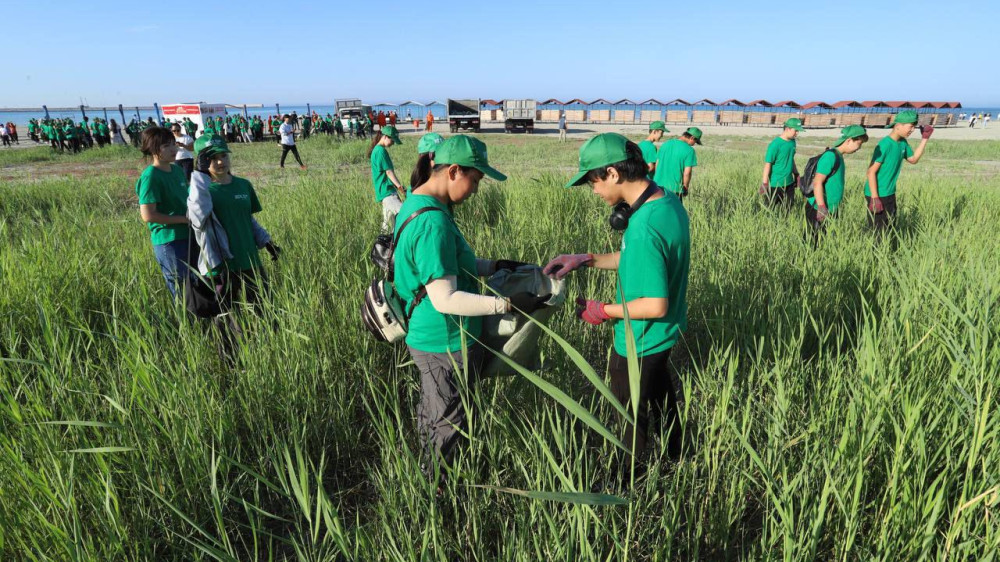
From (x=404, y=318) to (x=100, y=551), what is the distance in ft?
3.66

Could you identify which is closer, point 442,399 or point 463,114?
point 442,399

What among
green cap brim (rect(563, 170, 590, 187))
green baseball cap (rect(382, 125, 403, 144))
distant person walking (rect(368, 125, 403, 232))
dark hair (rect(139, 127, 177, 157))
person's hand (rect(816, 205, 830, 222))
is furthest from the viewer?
green baseball cap (rect(382, 125, 403, 144))

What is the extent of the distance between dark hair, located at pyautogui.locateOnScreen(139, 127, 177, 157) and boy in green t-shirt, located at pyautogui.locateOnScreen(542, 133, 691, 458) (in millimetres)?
2782

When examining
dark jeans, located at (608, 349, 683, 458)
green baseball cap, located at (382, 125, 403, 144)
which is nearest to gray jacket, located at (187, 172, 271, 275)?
dark jeans, located at (608, 349, 683, 458)

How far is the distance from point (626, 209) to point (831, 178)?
382 cm

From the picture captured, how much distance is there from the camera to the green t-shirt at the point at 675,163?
545 cm

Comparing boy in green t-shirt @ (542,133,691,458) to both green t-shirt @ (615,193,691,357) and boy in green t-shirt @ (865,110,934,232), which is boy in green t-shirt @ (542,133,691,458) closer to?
green t-shirt @ (615,193,691,357)

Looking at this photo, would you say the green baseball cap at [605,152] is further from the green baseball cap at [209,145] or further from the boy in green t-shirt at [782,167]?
the boy in green t-shirt at [782,167]

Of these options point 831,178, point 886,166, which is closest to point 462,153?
point 831,178

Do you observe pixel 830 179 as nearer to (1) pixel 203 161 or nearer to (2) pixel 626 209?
(2) pixel 626 209

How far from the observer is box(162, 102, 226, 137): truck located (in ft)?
94.5

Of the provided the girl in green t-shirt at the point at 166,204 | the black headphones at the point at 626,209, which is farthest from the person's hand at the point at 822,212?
the girl in green t-shirt at the point at 166,204

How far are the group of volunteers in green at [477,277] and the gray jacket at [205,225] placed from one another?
1541 millimetres

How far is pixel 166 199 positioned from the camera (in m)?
Answer: 3.03
